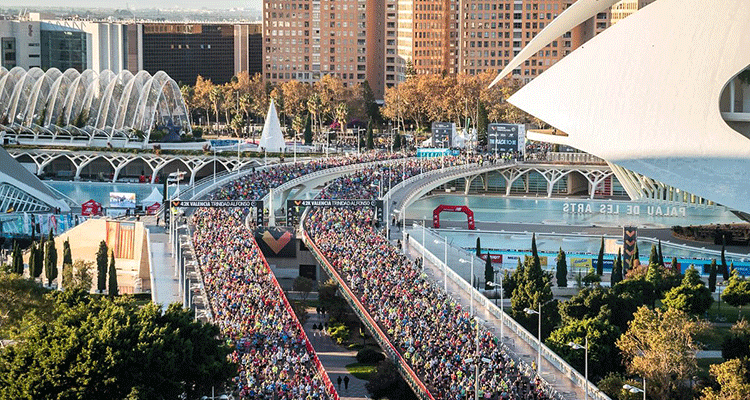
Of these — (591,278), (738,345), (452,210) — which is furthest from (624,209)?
(738,345)

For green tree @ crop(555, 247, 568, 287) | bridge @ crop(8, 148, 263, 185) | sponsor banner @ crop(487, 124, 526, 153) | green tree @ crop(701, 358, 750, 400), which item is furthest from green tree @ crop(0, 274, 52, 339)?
sponsor banner @ crop(487, 124, 526, 153)

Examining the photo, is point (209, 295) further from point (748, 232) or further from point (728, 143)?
point (748, 232)

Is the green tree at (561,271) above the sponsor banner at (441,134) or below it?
below

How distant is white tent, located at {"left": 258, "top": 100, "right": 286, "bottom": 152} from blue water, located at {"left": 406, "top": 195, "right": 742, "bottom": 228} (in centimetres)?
1290

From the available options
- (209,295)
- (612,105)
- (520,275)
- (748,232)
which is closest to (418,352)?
(209,295)

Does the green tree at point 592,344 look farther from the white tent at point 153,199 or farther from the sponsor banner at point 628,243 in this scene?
the white tent at point 153,199

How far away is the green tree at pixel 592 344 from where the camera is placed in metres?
35.8

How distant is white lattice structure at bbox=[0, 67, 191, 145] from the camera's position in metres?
92.6

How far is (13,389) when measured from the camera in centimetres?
3083

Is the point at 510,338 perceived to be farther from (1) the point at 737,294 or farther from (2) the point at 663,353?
(1) the point at 737,294

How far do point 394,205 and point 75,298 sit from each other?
2704 cm

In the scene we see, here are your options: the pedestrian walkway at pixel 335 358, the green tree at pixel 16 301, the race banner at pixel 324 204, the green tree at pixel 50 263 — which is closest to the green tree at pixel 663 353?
the pedestrian walkway at pixel 335 358

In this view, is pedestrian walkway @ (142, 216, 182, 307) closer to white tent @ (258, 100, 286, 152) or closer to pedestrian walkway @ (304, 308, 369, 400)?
pedestrian walkway @ (304, 308, 369, 400)

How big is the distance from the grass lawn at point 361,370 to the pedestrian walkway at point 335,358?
0.13 metres
